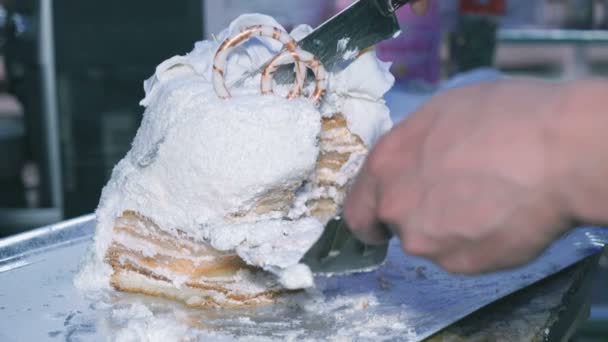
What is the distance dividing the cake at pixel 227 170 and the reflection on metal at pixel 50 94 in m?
1.54

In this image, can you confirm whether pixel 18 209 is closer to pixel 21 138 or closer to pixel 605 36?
pixel 21 138

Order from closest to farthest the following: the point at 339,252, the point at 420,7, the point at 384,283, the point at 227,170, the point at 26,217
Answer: the point at 339,252 < the point at 227,170 < the point at 384,283 < the point at 420,7 < the point at 26,217

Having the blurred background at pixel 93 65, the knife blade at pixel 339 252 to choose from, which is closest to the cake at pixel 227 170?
the knife blade at pixel 339 252

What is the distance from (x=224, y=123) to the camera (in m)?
1.50

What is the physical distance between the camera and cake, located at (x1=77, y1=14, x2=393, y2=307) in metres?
1.50

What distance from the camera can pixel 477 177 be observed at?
92 cm

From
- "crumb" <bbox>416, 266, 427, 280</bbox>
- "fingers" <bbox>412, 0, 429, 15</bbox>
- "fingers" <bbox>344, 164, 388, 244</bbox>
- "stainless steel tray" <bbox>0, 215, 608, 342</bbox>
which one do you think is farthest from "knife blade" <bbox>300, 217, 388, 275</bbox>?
"fingers" <bbox>412, 0, 429, 15</bbox>

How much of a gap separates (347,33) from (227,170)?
380mm

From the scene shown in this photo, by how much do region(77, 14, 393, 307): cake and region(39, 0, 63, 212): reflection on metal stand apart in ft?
5.06

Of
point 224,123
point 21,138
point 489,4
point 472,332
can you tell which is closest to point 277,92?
point 224,123

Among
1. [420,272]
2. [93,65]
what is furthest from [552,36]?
[420,272]

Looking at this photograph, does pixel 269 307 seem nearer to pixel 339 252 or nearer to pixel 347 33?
pixel 339 252

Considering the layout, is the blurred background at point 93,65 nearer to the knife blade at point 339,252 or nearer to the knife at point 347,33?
the knife at point 347,33

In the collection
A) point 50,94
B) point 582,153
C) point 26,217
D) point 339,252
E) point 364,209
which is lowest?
point 26,217
